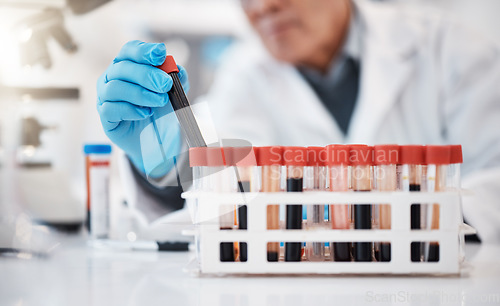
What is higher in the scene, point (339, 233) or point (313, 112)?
point (313, 112)

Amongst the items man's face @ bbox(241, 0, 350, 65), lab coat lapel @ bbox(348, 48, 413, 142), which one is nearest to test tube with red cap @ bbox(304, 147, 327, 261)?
lab coat lapel @ bbox(348, 48, 413, 142)

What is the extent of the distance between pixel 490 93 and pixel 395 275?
964 mm

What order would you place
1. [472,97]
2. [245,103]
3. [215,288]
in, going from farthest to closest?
[245,103]
[472,97]
[215,288]

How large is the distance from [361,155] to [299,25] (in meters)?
1.07

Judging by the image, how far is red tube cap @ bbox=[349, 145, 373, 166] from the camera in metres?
0.58

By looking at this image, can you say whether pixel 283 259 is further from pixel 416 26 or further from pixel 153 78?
pixel 416 26

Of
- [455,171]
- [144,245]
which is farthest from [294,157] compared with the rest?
[144,245]

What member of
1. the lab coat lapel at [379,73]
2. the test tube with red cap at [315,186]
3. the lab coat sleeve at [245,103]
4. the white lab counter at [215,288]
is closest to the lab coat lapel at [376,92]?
the lab coat lapel at [379,73]

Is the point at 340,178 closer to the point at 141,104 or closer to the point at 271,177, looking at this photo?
the point at 271,177

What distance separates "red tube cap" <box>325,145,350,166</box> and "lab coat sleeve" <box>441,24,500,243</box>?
75 centimetres

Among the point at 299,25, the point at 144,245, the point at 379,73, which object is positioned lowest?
the point at 144,245

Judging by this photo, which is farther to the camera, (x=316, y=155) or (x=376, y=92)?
(x=376, y=92)

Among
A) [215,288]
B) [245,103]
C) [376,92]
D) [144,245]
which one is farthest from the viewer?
[245,103]

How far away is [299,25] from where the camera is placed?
60.5 inches
